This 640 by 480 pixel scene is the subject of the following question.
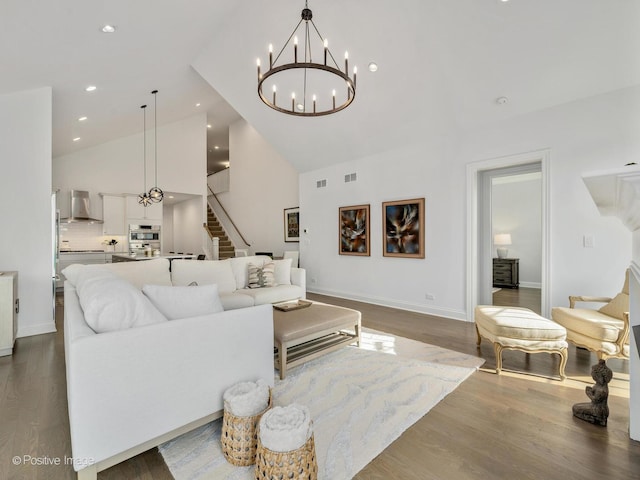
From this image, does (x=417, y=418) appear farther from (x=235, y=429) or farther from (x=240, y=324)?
(x=240, y=324)

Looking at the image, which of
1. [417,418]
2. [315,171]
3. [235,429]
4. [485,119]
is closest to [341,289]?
[315,171]

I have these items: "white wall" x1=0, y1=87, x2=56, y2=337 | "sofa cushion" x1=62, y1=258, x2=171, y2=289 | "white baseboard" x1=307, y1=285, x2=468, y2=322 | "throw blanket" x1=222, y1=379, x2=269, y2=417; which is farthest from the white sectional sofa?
"white baseboard" x1=307, y1=285, x2=468, y2=322

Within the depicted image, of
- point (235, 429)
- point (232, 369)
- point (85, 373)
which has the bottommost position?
point (235, 429)

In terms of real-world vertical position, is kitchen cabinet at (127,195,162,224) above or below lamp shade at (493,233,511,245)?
above

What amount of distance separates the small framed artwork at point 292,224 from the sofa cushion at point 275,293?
10.2ft

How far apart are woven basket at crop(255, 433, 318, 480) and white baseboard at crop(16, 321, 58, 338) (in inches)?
163

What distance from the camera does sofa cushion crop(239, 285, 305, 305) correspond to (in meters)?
4.29

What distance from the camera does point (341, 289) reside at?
6.35 meters

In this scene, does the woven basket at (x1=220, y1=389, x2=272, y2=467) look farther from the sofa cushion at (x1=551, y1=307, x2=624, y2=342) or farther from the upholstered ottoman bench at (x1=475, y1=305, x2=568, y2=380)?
the sofa cushion at (x1=551, y1=307, x2=624, y2=342)

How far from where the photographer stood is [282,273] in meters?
5.16

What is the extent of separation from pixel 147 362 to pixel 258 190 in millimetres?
8261

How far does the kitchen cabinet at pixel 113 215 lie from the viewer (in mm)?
8008

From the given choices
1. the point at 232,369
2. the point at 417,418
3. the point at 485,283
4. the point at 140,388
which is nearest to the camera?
the point at 140,388

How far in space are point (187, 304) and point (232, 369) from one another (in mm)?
496
